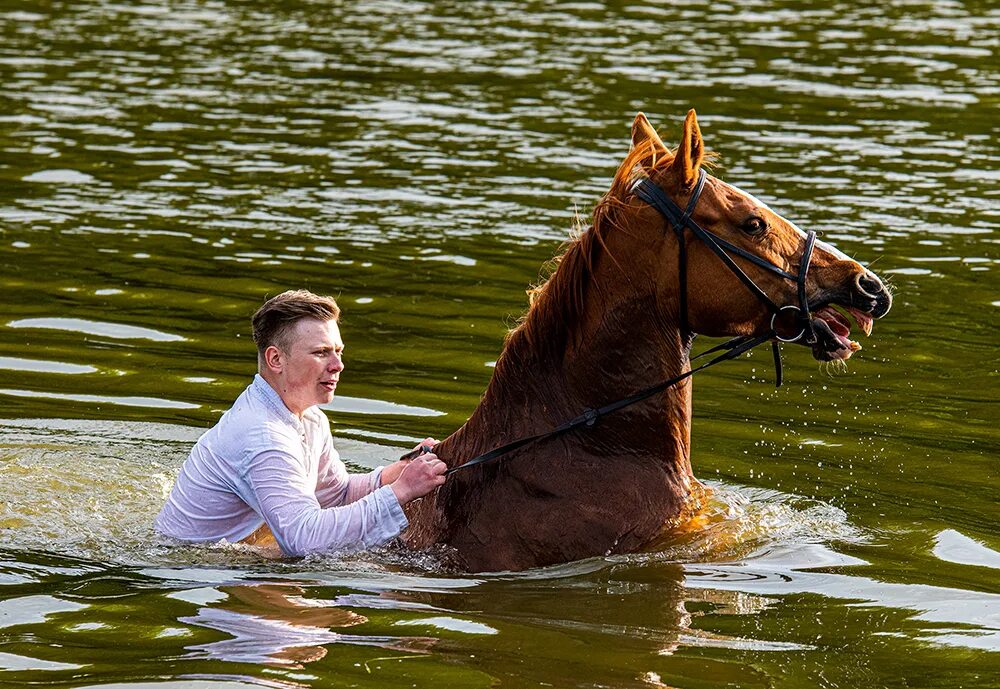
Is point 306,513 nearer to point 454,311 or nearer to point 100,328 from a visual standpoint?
point 100,328

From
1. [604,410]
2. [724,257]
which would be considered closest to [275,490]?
[604,410]

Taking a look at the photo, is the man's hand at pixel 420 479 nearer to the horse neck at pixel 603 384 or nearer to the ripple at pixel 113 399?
the horse neck at pixel 603 384

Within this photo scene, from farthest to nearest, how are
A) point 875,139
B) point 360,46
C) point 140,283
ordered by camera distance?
point 360,46 < point 875,139 < point 140,283

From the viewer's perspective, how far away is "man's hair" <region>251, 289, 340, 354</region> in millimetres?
7070

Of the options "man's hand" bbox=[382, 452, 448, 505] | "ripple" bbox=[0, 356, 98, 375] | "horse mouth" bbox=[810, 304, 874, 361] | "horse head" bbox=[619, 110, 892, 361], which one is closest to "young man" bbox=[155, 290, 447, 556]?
"man's hand" bbox=[382, 452, 448, 505]

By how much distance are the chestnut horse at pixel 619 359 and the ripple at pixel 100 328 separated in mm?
4700

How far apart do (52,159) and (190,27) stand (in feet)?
28.9

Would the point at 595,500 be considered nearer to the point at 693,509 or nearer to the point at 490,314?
the point at 693,509

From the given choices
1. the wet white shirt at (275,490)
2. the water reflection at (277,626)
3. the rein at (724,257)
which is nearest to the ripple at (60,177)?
the wet white shirt at (275,490)

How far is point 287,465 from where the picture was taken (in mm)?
7000

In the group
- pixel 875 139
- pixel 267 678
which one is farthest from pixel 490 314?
pixel 875 139

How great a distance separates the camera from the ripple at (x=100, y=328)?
11461mm

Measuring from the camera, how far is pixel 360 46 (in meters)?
23.8

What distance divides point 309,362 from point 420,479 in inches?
27.0
